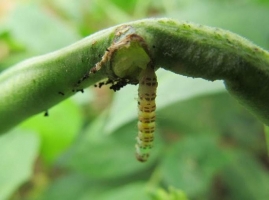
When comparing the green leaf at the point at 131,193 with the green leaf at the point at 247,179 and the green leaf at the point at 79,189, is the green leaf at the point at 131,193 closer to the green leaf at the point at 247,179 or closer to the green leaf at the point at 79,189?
the green leaf at the point at 79,189

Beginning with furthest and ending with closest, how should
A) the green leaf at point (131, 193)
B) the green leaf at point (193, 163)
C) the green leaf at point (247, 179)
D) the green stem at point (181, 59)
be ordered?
the green leaf at point (247, 179) < the green leaf at point (193, 163) < the green leaf at point (131, 193) < the green stem at point (181, 59)

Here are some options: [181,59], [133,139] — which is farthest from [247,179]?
[181,59]

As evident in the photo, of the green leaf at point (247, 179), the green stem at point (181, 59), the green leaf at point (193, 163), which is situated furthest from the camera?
the green leaf at point (247, 179)

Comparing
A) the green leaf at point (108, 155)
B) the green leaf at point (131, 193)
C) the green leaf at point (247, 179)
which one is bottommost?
the green leaf at point (131, 193)

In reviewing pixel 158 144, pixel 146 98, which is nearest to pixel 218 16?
pixel 158 144

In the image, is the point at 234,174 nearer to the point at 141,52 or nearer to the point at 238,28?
the point at 238,28

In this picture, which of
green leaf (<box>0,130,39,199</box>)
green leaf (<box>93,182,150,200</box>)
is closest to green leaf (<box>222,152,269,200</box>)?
green leaf (<box>93,182,150,200</box>)

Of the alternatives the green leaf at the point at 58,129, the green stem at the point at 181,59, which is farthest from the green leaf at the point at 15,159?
the green stem at the point at 181,59

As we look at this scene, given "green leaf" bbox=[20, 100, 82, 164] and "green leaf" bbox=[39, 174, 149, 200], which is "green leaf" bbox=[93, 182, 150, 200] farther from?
"green leaf" bbox=[20, 100, 82, 164]
